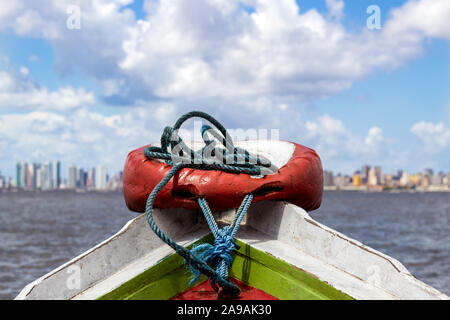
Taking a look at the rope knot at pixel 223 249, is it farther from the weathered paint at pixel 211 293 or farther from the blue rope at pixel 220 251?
the weathered paint at pixel 211 293

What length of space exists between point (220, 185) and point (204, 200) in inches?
4.5

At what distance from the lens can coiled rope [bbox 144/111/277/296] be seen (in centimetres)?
227

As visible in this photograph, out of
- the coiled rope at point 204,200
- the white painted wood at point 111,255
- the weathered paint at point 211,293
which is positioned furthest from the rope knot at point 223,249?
the white painted wood at point 111,255

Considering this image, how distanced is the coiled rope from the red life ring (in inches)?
2.0

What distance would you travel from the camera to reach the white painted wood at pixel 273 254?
2.31 metres

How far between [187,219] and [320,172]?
0.83 m

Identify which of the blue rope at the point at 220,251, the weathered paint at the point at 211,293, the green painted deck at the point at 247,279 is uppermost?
the blue rope at the point at 220,251

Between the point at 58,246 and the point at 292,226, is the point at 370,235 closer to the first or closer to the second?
the point at 58,246

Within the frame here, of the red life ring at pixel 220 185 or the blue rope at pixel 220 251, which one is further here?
the red life ring at pixel 220 185

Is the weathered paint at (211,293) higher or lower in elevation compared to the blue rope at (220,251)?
lower

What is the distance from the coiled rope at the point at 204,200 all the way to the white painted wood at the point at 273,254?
183 mm

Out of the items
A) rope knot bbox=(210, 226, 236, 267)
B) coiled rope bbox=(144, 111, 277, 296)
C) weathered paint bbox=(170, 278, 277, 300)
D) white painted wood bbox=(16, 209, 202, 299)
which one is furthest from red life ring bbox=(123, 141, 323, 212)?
weathered paint bbox=(170, 278, 277, 300)

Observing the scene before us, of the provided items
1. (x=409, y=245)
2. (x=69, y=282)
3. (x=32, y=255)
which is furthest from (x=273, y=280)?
(x=409, y=245)
